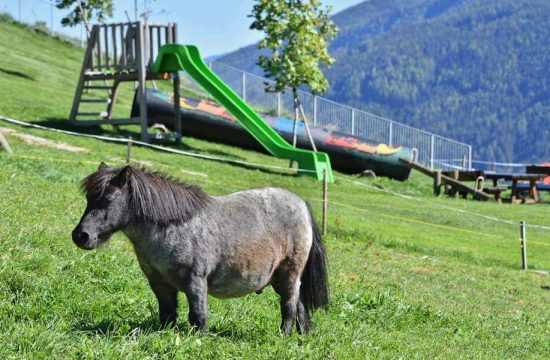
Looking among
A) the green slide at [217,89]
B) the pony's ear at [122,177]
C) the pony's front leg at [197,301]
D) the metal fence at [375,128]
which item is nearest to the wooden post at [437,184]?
the green slide at [217,89]

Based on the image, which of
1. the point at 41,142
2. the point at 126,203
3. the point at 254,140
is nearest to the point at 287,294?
the point at 126,203

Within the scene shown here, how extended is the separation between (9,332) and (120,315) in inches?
57.2

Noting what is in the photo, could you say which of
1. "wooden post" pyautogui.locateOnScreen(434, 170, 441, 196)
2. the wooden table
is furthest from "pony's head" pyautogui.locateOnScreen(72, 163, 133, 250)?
the wooden table

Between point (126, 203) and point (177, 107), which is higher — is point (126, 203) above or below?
below

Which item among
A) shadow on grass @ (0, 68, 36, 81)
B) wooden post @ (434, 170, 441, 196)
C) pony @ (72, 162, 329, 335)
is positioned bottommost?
wooden post @ (434, 170, 441, 196)

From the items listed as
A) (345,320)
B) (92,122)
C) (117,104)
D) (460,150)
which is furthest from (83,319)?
Result: (460,150)

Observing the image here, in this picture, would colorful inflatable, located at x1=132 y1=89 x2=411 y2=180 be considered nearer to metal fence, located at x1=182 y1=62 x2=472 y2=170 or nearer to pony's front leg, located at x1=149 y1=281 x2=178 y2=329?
metal fence, located at x1=182 y1=62 x2=472 y2=170

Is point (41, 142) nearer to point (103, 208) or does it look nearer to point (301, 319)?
point (301, 319)

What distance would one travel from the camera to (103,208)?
278 inches

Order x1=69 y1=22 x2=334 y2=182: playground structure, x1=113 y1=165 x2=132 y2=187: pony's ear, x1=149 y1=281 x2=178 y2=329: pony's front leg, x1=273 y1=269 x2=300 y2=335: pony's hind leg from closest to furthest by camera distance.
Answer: x1=113 y1=165 x2=132 y2=187: pony's ear → x1=149 y1=281 x2=178 y2=329: pony's front leg → x1=273 y1=269 x2=300 y2=335: pony's hind leg → x1=69 y1=22 x2=334 y2=182: playground structure

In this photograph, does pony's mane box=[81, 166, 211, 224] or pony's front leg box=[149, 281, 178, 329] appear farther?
pony's front leg box=[149, 281, 178, 329]

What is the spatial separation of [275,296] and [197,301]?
3225 millimetres

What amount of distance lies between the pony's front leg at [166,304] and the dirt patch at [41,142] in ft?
55.9

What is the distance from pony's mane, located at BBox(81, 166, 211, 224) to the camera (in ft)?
23.4
